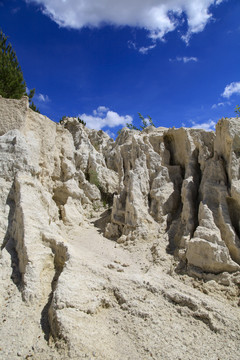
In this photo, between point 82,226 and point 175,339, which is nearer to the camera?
point 175,339

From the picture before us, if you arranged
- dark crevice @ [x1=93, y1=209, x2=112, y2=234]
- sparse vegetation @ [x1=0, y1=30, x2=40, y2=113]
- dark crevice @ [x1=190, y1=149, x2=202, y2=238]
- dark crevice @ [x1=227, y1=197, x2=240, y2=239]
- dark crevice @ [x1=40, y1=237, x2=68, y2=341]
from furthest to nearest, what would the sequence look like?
sparse vegetation @ [x1=0, y1=30, x2=40, y2=113], dark crevice @ [x1=93, y1=209, x2=112, y2=234], dark crevice @ [x1=190, y1=149, x2=202, y2=238], dark crevice @ [x1=227, y1=197, x2=240, y2=239], dark crevice @ [x1=40, y1=237, x2=68, y2=341]

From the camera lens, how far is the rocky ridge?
17.1 ft

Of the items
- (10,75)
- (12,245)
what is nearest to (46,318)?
(12,245)

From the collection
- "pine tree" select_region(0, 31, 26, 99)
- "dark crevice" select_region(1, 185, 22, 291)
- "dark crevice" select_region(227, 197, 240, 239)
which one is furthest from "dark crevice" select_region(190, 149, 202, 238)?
"pine tree" select_region(0, 31, 26, 99)

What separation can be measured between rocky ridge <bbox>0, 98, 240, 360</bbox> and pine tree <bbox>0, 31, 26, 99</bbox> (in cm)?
569

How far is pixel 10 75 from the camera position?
15773 millimetres

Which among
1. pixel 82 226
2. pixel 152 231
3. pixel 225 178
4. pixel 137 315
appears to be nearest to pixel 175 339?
pixel 137 315

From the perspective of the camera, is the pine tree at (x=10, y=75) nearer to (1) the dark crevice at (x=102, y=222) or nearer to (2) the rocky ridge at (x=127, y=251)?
(2) the rocky ridge at (x=127, y=251)

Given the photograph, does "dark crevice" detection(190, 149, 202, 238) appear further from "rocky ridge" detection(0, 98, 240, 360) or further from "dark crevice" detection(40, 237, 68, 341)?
"dark crevice" detection(40, 237, 68, 341)

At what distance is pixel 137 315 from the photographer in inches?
229

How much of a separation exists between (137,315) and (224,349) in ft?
6.53

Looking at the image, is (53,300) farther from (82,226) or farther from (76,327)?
(82,226)

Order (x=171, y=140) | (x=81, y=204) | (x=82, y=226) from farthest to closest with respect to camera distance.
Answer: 1. (x=81, y=204)
2. (x=171, y=140)
3. (x=82, y=226)

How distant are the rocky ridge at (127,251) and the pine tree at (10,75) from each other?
5.69 metres
